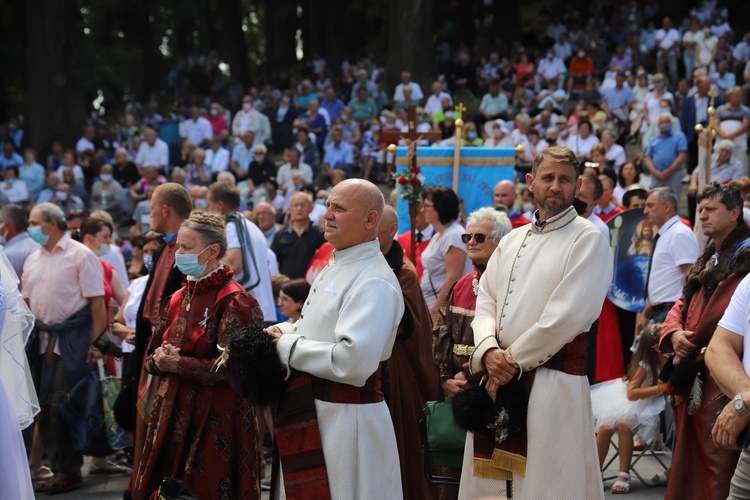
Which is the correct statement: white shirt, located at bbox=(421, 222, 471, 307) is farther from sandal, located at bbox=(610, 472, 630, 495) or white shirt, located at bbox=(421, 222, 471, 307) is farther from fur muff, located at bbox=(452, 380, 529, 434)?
fur muff, located at bbox=(452, 380, 529, 434)

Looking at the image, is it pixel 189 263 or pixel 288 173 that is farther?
pixel 288 173

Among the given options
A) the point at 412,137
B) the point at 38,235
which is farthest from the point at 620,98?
the point at 38,235

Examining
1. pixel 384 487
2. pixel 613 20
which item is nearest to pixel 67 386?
pixel 384 487

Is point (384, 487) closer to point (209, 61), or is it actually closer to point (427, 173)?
point (427, 173)

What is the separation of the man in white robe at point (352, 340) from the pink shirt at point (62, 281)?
364 centimetres

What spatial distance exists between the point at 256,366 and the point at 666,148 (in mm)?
12259

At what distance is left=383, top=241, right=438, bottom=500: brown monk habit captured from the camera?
598cm

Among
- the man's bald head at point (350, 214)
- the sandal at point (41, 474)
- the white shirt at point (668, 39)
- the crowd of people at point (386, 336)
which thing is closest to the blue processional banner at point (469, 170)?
the crowd of people at point (386, 336)

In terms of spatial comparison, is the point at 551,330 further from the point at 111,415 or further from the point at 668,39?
the point at 668,39

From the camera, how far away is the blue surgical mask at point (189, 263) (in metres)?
5.53

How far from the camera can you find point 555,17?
3066 centimetres

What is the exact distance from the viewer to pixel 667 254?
7.75 meters

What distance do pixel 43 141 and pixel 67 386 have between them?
64.2 feet

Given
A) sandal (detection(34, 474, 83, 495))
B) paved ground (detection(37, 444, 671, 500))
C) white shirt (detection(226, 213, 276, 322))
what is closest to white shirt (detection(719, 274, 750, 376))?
paved ground (detection(37, 444, 671, 500))
